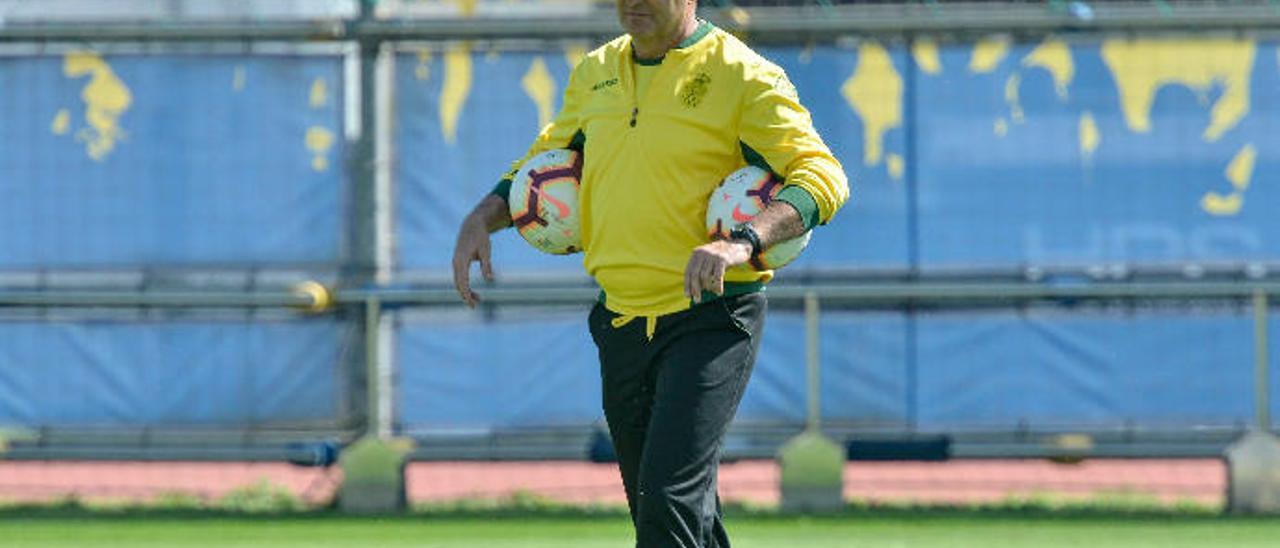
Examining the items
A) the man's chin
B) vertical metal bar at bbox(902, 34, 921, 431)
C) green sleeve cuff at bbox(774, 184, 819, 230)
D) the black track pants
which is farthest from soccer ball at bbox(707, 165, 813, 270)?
vertical metal bar at bbox(902, 34, 921, 431)

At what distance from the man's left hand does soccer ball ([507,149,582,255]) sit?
81cm

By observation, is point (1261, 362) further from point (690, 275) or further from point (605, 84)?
point (690, 275)

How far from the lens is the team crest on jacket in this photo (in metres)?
5.69

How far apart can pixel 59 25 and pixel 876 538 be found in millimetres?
5130

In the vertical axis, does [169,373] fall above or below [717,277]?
below

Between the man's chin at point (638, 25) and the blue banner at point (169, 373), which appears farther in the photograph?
the blue banner at point (169, 373)

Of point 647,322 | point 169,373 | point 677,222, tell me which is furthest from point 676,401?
point 169,373

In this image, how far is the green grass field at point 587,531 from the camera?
397 inches

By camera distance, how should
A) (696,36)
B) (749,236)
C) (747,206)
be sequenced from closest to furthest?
1. (749,236)
2. (747,206)
3. (696,36)

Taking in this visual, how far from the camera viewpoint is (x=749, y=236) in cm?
538

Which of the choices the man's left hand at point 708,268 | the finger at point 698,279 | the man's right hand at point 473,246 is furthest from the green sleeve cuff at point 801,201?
the man's right hand at point 473,246

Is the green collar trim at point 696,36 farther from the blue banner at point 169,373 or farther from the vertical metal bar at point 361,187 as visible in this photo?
the blue banner at point 169,373

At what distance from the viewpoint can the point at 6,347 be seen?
490 inches

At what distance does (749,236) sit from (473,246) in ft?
3.02
